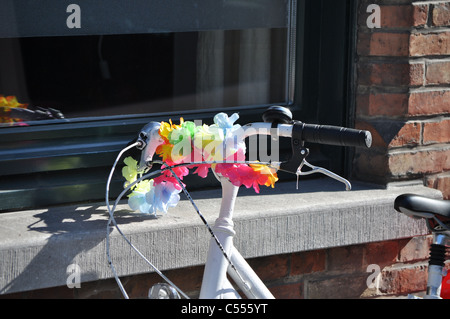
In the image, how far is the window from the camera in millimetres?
2283

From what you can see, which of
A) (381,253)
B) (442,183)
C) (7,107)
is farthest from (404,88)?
(7,107)

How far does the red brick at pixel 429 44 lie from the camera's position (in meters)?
2.52

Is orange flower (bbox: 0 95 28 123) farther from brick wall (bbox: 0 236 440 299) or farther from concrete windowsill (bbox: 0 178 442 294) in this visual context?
brick wall (bbox: 0 236 440 299)

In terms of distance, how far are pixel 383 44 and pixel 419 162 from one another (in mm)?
446

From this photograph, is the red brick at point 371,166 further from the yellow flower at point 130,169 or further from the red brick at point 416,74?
the yellow flower at point 130,169

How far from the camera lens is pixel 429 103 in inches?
102

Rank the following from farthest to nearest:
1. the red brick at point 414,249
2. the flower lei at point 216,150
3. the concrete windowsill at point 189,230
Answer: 1. the red brick at point 414,249
2. the concrete windowsill at point 189,230
3. the flower lei at point 216,150

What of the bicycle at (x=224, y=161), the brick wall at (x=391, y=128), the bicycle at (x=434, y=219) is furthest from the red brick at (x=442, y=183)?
the bicycle at (x=224, y=161)

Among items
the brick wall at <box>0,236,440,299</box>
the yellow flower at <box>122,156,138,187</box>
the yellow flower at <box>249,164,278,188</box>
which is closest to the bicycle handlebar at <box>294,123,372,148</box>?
the yellow flower at <box>249,164,278,188</box>

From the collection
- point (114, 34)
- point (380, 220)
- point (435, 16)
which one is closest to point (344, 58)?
point (435, 16)

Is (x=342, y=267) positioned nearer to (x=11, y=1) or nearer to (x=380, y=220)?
(x=380, y=220)

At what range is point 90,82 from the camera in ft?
7.90

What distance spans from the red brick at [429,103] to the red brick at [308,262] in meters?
0.59

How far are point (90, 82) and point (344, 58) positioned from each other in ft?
2.97
